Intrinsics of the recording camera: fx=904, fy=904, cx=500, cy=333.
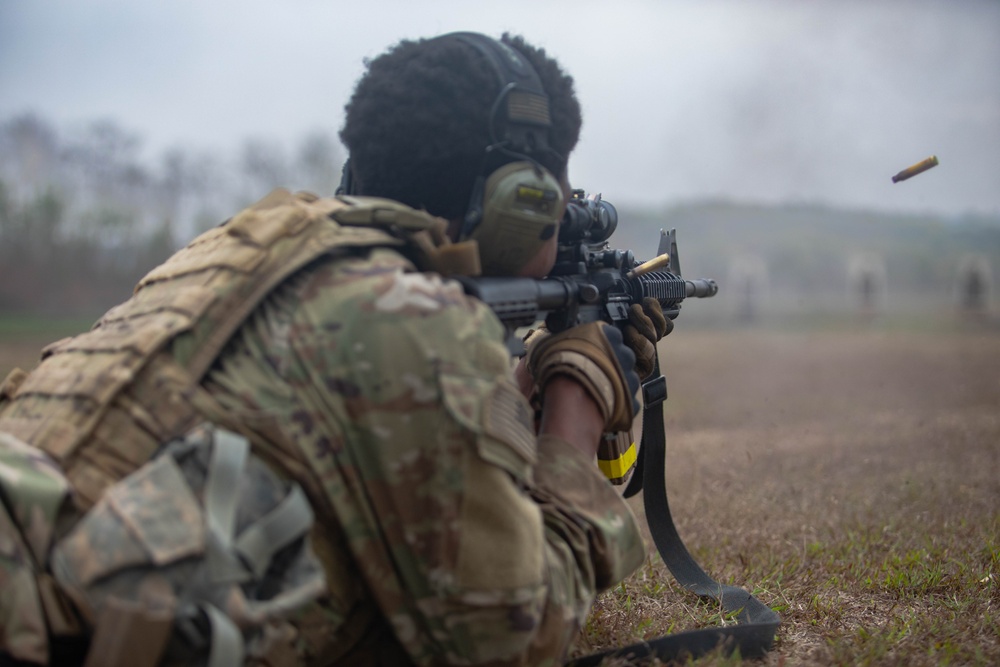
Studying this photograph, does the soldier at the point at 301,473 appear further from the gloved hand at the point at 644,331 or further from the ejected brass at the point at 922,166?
the ejected brass at the point at 922,166

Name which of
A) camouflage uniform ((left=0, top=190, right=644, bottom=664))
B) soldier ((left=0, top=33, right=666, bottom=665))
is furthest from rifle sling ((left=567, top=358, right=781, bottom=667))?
camouflage uniform ((left=0, top=190, right=644, bottom=664))

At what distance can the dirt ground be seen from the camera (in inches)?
106

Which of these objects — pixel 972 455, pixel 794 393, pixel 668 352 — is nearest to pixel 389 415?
pixel 972 455

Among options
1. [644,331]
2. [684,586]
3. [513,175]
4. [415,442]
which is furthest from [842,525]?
[415,442]

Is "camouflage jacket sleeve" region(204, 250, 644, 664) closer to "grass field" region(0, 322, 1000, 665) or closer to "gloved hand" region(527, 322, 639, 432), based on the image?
"gloved hand" region(527, 322, 639, 432)

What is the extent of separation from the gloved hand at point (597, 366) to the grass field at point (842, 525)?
2.40 ft

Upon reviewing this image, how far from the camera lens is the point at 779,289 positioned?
48500 millimetres

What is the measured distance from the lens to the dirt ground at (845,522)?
8.86ft

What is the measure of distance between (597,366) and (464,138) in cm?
67

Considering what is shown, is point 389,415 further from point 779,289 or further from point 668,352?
point 779,289

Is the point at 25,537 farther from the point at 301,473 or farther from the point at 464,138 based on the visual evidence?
the point at 464,138

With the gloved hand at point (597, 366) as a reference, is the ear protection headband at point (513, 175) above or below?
above

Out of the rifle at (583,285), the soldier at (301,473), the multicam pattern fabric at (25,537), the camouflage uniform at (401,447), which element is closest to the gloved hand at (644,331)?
the rifle at (583,285)

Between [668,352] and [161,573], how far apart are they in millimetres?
16440
